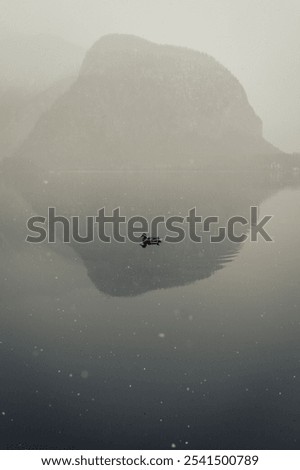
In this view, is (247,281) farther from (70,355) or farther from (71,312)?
(70,355)

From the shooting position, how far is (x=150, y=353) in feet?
62.3

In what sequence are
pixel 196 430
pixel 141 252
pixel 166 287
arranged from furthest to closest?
pixel 141 252 < pixel 166 287 < pixel 196 430

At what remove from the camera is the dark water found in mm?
14172

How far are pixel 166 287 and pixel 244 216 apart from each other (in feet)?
107

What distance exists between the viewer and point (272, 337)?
20.6m

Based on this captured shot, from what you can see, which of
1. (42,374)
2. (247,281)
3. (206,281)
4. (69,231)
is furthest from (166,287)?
(69,231)

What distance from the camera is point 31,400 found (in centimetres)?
1566

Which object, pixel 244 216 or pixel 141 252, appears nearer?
pixel 141 252

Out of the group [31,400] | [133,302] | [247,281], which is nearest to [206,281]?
[247,281]

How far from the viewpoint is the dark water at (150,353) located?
14.2m

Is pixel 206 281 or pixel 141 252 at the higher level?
pixel 141 252

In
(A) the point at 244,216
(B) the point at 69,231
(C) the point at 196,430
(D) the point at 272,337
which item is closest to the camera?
(C) the point at 196,430

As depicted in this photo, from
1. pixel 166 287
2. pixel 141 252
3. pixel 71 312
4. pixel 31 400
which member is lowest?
pixel 31 400
